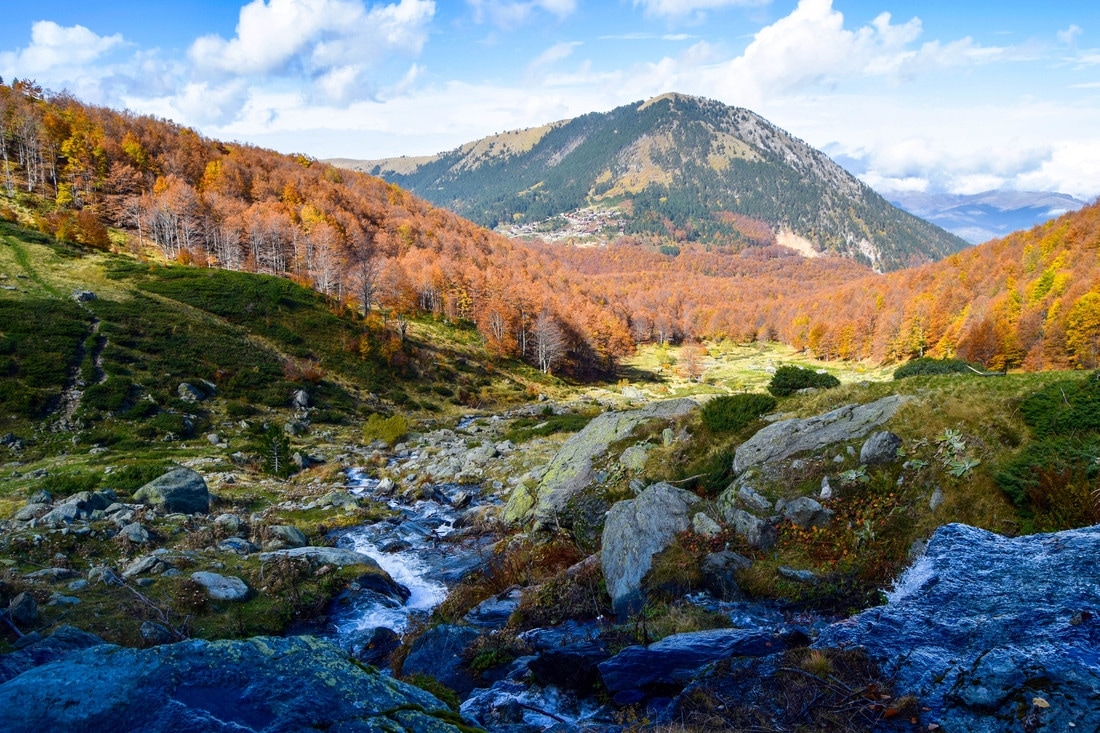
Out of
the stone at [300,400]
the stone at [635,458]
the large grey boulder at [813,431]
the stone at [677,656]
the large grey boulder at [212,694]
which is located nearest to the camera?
the large grey boulder at [212,694]

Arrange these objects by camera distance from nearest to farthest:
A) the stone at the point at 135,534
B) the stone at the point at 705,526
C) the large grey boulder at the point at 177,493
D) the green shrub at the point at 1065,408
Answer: the green shrub at the point at 1065,408 < the stone at the point at 705,526 < the stone at the point at 135,534 < the large grey boulder at the point at 177,493

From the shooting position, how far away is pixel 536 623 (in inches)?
457

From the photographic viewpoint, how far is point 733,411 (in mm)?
18094

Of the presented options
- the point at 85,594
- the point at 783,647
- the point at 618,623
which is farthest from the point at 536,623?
the point at 85,594

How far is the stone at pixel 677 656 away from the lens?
321 inches

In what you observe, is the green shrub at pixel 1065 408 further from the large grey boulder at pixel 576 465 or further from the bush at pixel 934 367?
the bush at pixel 934 367

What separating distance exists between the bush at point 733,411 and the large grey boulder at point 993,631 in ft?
25.5

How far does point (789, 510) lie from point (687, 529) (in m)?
2.41

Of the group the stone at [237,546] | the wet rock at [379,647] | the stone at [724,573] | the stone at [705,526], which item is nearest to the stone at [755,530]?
the stone at [705,526]

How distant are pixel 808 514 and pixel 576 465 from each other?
9.69 m

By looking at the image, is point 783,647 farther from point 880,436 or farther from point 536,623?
point 880,436

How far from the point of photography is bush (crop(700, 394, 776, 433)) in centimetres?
1766

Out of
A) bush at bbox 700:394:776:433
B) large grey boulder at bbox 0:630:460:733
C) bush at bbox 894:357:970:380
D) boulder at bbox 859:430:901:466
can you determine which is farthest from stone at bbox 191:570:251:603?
bush at bbox 894:357:970:380

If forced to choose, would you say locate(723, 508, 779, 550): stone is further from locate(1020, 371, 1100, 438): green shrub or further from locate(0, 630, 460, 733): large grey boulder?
locate(0, 630, 460, 733): large grey boulder
